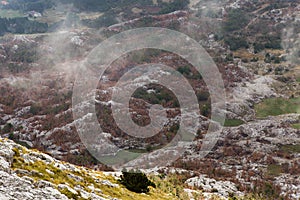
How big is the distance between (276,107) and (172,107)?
23595 millimetres

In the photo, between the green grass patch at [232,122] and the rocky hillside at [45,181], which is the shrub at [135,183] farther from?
the green grass patch at [232,122]

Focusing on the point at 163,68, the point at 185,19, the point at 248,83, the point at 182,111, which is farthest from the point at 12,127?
the point at 185,19

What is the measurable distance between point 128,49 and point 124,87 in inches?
1609

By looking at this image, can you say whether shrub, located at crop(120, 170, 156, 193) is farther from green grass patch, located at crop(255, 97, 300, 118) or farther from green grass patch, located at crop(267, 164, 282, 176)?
green grass patch, located at crop(255, 97, 300, 118)

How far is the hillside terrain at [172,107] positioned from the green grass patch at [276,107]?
0.22 metres

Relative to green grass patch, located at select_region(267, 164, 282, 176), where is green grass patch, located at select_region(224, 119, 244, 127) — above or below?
below

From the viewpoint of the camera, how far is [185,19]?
504 feet

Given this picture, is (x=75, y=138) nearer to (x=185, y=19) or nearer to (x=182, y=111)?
(x=182, y=111)

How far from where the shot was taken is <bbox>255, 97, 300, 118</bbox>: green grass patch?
2906 inches

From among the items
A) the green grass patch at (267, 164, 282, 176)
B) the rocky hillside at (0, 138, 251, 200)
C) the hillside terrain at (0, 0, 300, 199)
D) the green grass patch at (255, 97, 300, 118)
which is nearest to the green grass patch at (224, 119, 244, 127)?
the hillside terrain at (0, 0, 300, 199)

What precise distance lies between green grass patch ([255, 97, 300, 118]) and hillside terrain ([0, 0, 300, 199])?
8.8 inches

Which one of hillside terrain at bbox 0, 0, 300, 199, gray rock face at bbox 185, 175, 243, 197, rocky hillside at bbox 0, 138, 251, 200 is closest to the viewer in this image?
rocky hillside at bbox 0, 138, 251, 200

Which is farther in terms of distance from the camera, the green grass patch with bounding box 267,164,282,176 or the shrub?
the green grass patch with bounding box 267,164,282,176

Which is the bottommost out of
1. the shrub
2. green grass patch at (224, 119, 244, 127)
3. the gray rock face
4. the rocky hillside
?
green grass patch at (224, 119, 244, 127)
